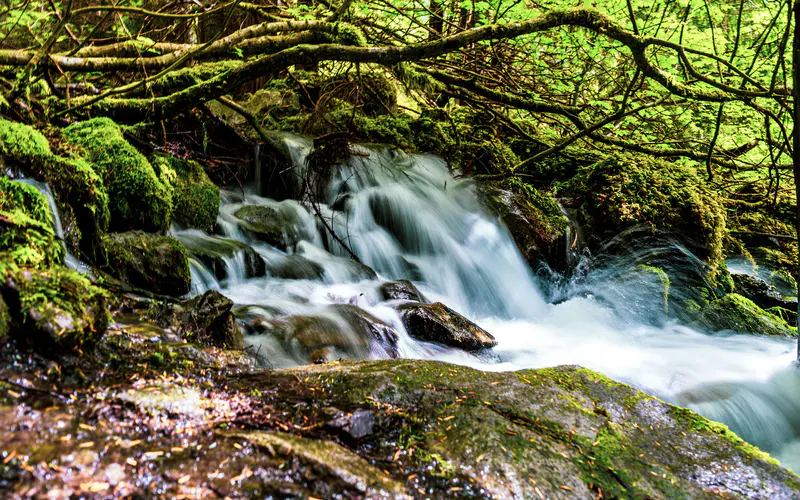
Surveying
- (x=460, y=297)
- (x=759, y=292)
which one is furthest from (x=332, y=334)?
(x=759, y=292)

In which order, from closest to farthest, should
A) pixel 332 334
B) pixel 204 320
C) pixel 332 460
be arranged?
pixel 332 460 → pixel 204 320 → pixel 332 334

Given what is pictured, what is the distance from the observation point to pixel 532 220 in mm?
7547

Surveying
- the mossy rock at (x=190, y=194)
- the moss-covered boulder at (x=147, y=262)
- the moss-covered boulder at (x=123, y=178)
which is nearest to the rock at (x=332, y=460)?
the moss-covered boulder at (x=147, y=262)

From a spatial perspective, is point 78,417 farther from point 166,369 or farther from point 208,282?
point 208,282

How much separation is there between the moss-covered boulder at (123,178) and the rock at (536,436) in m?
2.64

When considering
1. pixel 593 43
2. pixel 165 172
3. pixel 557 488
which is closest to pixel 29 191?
pixel 165 172

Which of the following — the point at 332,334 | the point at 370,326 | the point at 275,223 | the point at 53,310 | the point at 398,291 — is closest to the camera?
the point at 53,310

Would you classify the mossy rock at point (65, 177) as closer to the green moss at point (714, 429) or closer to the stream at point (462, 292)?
the stream at point (462, 292)

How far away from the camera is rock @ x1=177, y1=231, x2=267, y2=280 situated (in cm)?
474

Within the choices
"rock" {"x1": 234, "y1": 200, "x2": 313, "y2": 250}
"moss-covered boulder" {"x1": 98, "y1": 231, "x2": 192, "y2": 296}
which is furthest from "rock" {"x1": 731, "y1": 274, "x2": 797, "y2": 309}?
"moss-covered boulder" {"x1": 98, "y1": 231, "x2": 192, "y2": 296}

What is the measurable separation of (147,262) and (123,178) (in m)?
0.88

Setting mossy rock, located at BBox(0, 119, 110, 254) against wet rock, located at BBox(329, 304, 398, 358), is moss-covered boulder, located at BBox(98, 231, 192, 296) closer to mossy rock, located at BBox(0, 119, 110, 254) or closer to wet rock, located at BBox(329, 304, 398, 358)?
mossy rock, located at BBox(0, 119, 110, 254)

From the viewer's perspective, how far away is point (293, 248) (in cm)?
610

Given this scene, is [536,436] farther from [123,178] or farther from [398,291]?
[123,178]
